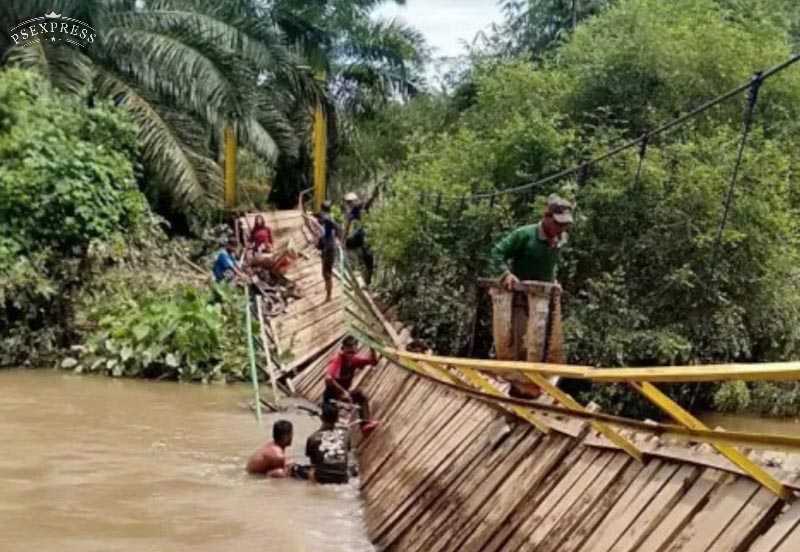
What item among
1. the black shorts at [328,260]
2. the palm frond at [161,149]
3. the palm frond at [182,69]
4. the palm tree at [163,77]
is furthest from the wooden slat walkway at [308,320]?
the palm frond at [182,69]

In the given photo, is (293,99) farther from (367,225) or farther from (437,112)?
(367,225)

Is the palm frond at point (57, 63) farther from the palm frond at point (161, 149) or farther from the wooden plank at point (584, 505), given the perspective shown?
the wooden plank at point (584, 505)

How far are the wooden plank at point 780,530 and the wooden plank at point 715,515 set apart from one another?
0.21m

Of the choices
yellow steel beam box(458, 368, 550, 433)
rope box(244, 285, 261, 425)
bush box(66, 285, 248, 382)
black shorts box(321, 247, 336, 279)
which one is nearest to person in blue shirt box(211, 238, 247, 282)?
rope box(244, 285, 261, 425)

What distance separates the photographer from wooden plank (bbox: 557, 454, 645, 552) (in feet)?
14.3

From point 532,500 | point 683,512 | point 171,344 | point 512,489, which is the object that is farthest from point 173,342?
point 683,512

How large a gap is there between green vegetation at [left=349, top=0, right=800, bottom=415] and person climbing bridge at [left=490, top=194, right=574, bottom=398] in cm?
685

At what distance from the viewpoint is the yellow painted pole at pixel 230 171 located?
2163 cm

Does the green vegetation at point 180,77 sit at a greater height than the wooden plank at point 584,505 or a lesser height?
greater

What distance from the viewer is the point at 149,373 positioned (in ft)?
49.0

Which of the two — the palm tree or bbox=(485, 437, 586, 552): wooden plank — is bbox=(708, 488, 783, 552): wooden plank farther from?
the palm tree

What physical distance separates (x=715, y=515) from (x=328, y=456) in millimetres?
5457

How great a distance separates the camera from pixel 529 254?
6773 millimetres

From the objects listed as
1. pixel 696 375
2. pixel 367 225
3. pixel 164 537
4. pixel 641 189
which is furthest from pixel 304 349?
pixel 696 375
